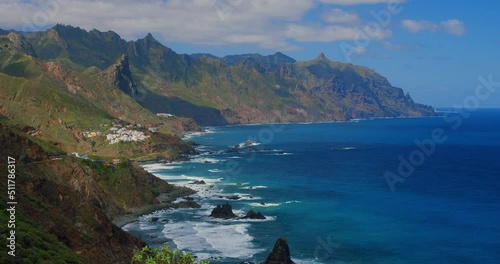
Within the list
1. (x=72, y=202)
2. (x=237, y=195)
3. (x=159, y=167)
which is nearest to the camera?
(x=72, y=202)

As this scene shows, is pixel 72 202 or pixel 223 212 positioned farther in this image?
pixel 223 212

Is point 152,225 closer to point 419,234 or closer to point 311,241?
point 311,241

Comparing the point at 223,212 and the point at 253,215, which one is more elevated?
the point at 223,212

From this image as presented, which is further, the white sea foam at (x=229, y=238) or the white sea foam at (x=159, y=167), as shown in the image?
the white sea foam at (x=159, y=167)

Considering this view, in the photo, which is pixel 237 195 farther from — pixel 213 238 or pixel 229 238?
pixel 213 238

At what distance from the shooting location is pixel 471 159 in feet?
647

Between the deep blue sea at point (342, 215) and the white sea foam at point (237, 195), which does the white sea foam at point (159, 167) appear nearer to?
the deep blue sea at point (342, 215)

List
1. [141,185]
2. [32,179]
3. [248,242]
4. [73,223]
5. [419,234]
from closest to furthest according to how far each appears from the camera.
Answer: [73,223], [32,179], [248,242], [419,234], [141,185]

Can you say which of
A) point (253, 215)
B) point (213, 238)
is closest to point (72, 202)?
point (213, 238)

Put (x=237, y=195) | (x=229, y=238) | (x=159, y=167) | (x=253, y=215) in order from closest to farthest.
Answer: (x=229, y=238), (x=253, y=215), (x=237, y=195), (x=159, y=167)

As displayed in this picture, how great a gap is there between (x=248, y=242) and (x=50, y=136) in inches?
4156

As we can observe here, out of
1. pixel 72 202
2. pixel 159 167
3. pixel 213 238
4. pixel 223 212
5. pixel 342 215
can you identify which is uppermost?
pixel 72 202

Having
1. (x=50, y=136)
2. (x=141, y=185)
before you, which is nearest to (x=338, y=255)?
(x=141, y=185)

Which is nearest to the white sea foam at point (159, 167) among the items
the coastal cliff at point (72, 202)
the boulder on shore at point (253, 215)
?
the coastal cliff at point (72, 202)
